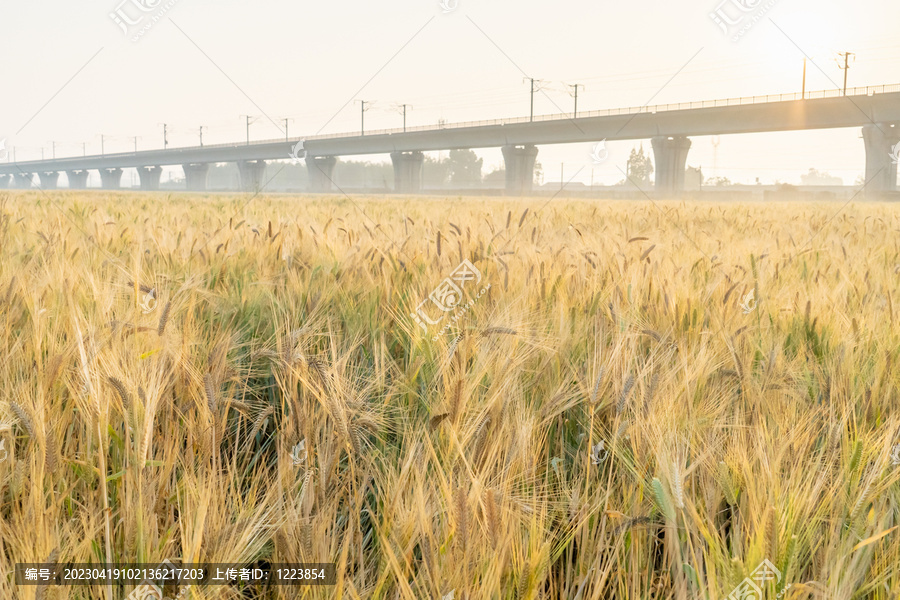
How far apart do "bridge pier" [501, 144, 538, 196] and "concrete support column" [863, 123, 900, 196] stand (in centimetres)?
2674

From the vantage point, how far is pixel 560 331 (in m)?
1.82

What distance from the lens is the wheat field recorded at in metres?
0.87

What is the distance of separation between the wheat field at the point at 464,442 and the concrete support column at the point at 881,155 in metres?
52.2

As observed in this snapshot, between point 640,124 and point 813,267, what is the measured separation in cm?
5389

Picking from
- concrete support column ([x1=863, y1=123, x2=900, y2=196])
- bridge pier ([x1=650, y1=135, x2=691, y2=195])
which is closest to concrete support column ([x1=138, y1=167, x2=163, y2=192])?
bridge pier ([x1=650, y1=135, x2=691, y2=195])

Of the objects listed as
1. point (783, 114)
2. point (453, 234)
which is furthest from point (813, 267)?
point (783, 114)

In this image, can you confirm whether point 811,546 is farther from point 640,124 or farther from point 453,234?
point 640,124

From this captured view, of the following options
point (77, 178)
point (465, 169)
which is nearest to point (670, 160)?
point (465, 169)

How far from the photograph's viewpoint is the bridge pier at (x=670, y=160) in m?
53.5

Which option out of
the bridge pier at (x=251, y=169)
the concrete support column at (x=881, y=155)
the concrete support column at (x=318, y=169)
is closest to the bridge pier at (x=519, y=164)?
the concrete support column at (x=318, y=169)

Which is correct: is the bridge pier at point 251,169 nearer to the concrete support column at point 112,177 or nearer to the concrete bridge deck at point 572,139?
the concrete bridge deck at point 572,139

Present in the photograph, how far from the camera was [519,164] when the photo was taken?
6153 cm

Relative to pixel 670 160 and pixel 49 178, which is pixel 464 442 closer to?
pixel 670 160

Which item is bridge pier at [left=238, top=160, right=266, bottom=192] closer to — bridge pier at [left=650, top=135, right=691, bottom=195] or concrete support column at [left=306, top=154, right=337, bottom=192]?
concrete support column at [left=306, top=154, right=337, bottom=192]
